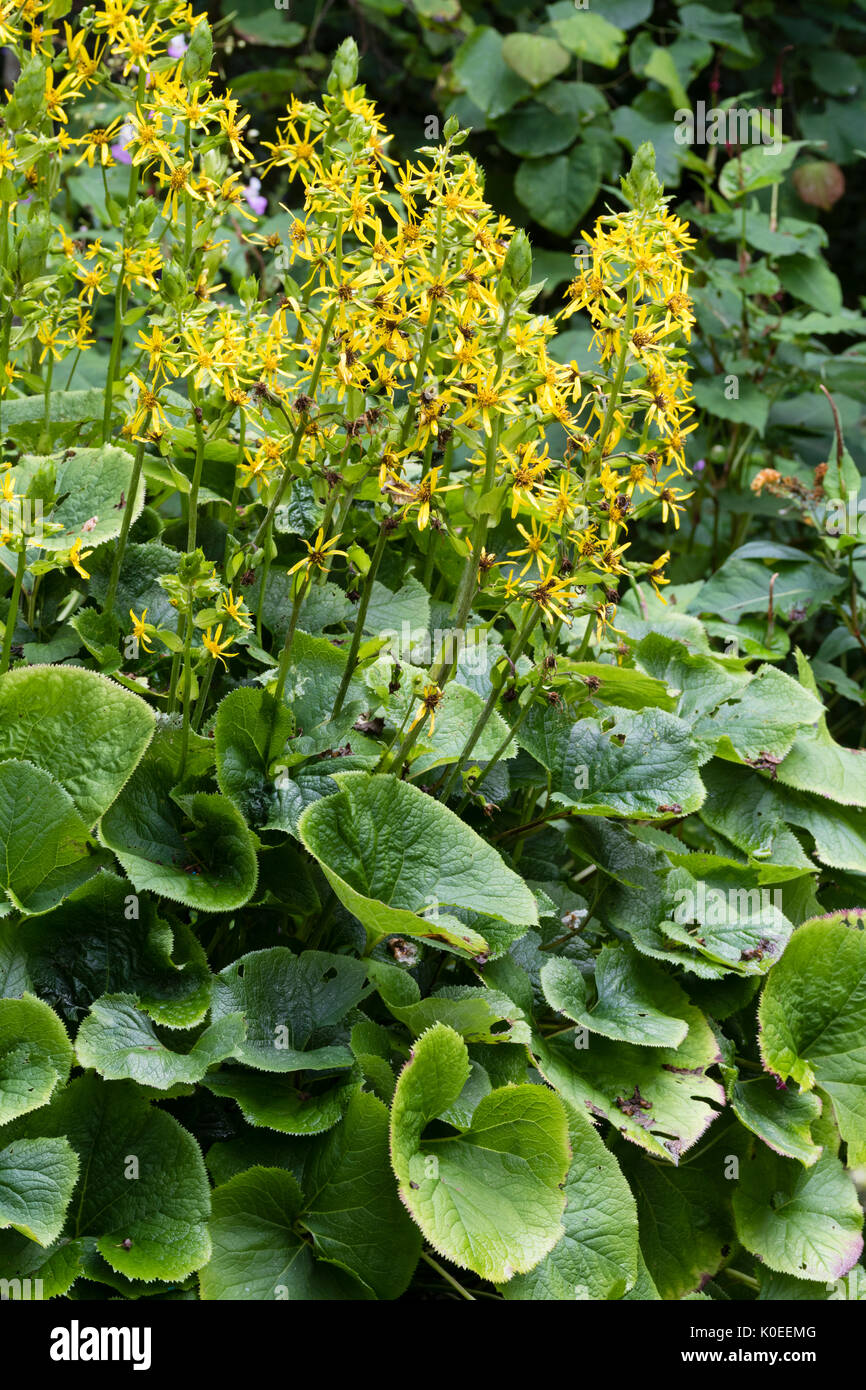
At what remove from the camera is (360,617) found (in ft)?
5.55

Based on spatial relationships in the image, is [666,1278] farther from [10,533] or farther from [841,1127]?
[10,533]

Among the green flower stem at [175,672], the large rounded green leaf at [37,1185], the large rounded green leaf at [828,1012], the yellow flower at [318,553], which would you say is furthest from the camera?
the large rounded green leaf at [828,1012]

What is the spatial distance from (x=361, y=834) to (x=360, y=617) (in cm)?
28

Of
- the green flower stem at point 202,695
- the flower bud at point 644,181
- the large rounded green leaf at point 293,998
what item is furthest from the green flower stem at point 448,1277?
the flower bud at point 644,181

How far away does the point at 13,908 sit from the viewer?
1.62 m

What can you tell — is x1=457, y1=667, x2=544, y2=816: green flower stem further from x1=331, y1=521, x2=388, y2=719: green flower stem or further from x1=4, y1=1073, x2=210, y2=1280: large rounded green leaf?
x1=4, y1=1073, x2=210, y2=1280: large rounded green leaf

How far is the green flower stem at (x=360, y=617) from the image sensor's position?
1.63 m

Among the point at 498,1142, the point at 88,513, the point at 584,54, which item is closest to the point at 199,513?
the point at 88,513

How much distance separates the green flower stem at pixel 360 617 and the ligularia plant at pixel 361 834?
16 millimetres

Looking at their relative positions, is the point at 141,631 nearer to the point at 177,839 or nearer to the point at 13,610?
the point at 13,610

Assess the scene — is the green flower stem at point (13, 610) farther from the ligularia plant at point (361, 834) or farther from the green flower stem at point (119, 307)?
the green flower stem at point (119, 307)

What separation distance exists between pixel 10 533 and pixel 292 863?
57cm

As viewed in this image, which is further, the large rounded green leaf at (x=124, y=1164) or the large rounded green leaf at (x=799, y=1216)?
the large rounded green leaf at (x=799, y=1216)

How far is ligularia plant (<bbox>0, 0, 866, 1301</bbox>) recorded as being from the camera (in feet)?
4.98
